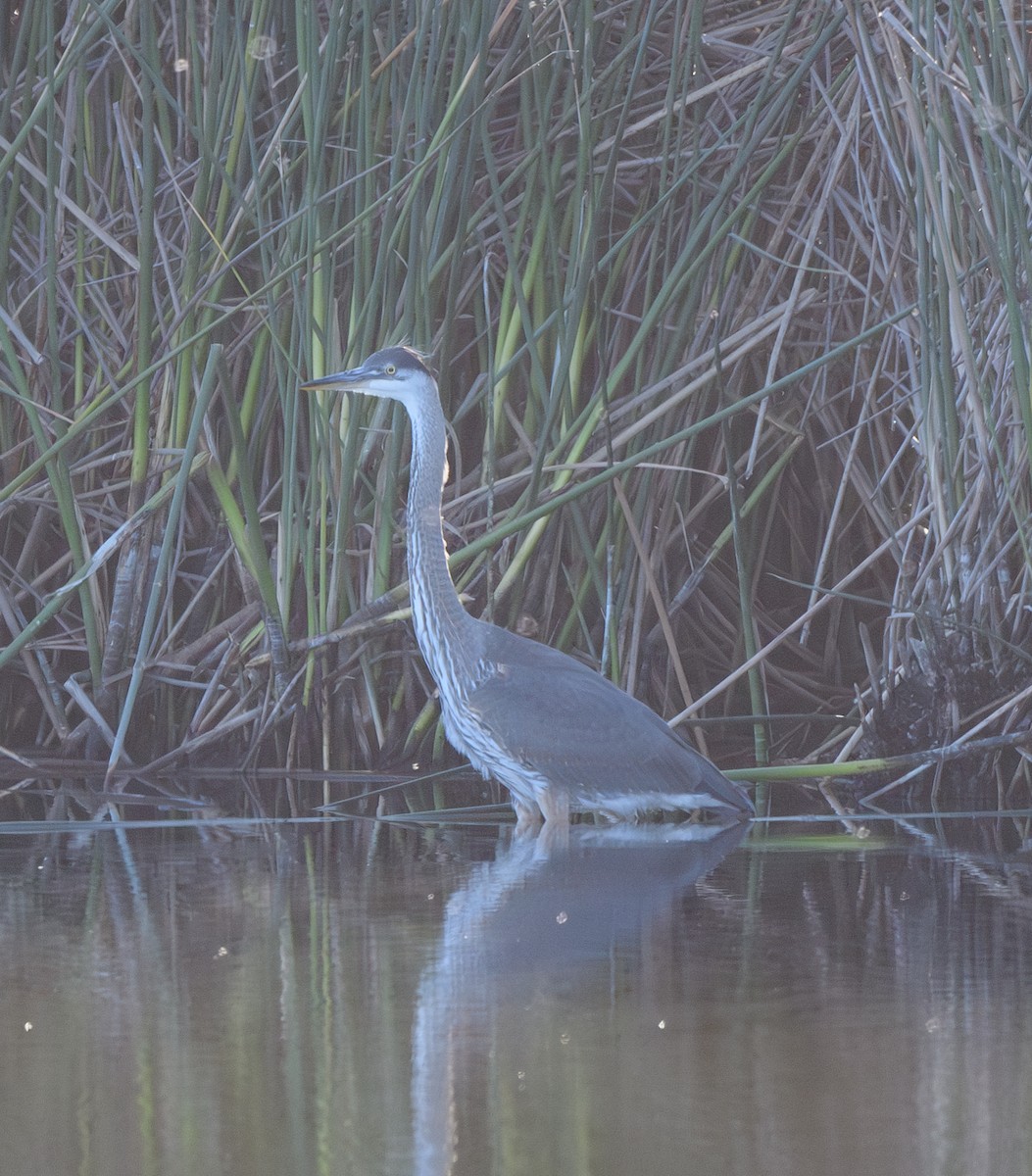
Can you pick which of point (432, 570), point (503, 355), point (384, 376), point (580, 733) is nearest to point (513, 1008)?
point (580, 733)

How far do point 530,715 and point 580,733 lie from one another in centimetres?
13

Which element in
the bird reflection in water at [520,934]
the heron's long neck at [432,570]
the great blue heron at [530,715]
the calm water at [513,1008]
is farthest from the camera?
the heron's long neck at [432,570]

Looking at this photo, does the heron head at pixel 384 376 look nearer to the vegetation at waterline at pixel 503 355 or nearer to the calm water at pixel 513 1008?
the vegetation at waterline at pixel 503 355

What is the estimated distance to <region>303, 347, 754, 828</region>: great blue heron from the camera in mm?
4465

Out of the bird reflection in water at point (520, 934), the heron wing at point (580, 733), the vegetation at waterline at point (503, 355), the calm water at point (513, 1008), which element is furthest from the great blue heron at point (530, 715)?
the calm water at point (513, 1008)

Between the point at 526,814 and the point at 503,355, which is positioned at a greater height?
the point at 503,355

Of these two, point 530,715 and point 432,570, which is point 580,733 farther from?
point 432,570

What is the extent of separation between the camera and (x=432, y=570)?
465 centimetres

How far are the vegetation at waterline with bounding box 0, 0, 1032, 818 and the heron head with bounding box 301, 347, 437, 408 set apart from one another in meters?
0.28

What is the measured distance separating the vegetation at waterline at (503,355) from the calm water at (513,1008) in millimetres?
1062

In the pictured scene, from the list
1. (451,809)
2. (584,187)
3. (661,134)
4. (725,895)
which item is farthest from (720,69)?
(725,895)

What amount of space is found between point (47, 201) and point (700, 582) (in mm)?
2177

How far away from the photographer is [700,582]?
5609mm

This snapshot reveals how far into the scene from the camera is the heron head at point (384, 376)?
15.1 feet
